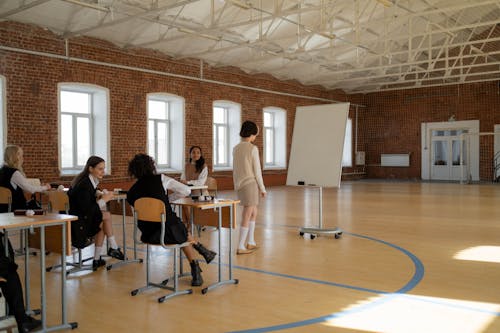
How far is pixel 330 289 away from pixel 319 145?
3113 millimetres

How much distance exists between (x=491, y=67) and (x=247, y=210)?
16.1 m

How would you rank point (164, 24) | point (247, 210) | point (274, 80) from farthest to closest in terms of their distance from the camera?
1. point (274, 80)
2. point (164, 24)
3. point (247, 210)

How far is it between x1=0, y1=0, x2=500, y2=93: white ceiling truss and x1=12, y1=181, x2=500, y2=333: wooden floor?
4851 millimetres

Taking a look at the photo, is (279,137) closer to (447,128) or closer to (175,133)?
(175,133)

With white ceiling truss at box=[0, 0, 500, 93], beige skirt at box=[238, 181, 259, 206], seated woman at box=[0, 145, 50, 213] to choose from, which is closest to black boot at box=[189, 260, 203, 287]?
beige skirt at box=[238, 181, 259, 206]

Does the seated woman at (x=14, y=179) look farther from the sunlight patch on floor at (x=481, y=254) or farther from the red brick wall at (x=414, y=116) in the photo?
the red brick wall at (x=414, y=116)

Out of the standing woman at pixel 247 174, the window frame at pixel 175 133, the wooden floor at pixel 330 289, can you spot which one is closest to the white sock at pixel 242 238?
the standing woman at pixel 247 174

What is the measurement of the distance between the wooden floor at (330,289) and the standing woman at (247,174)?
434 mm

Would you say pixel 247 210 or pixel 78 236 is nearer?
pixel 78 236

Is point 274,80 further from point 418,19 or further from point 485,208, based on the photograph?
point 485,208

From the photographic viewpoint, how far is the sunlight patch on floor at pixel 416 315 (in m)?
3.19

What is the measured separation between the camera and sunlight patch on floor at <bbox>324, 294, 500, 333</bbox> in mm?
3186

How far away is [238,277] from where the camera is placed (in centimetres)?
456

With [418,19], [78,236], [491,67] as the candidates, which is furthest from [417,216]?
[491,67]
